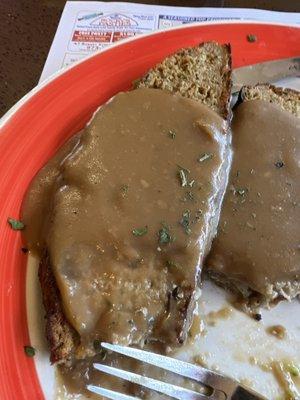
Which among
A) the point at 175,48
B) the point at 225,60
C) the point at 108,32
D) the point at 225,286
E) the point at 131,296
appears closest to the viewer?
the point at 131,296

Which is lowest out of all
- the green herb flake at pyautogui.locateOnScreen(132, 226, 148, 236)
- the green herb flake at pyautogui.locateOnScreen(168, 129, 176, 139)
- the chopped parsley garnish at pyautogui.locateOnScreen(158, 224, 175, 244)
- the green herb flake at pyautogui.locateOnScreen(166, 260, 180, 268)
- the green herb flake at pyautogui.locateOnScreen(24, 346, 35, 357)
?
the green herb flake at pyautogui.locateOnScreen(24, 346, 35, 357)

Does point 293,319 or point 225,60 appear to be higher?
point 225,60

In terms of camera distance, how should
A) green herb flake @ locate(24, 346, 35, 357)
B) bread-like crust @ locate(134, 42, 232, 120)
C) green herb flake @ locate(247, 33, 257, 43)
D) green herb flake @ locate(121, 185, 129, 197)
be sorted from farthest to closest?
1. green herb flake @ locate(247, 33, 257, 43)
2. bread-like crust @ locate(134, 42, 232, 120)
3. green herb flake @ locate(121, 185, 129, 197)
4. green herb flake @ locate(24, 346, 35, 357)

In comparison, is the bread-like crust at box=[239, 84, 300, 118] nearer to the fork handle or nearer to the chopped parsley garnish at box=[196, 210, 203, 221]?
the chopped parsley garnish at box=[196, 210, 203, 221]

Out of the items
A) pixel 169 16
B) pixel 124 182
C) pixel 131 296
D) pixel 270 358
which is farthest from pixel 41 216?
pixel 169 16

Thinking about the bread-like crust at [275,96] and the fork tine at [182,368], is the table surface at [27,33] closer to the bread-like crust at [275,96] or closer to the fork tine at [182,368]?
the bread-like crust at [275,96]

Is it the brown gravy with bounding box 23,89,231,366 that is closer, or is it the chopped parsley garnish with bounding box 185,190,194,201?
the brown gravy with bounding box 23,89,231,366

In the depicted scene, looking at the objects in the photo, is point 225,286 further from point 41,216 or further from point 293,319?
point 41,216

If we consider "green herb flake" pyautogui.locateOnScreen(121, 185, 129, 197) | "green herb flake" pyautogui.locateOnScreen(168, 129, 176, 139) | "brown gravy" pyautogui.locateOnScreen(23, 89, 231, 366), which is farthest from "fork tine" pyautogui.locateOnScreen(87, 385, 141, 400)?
"green herb flake" pyautogui.locateOnScreen(168, 129, 176, 139)
